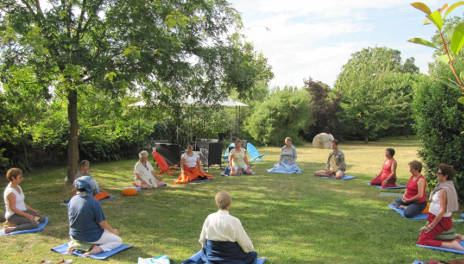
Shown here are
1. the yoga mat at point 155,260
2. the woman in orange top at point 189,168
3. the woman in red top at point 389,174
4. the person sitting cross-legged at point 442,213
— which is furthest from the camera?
Answer: the woman in orange top at point 189,168

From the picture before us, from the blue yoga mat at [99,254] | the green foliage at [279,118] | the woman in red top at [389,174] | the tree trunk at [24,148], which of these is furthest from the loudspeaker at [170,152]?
the green foliage at [279,118]

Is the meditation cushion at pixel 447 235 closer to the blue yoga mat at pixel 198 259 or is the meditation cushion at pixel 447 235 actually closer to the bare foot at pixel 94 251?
the blue yoga mat at pixel 198 259

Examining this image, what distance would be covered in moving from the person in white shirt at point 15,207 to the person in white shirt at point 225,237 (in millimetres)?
3282

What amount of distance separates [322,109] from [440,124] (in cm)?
2035

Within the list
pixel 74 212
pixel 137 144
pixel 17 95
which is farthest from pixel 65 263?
pixel 137 144

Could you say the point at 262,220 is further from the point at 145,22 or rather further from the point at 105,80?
the point at 145,22

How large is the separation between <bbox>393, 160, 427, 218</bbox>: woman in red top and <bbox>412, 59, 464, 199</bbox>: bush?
0.97 metres

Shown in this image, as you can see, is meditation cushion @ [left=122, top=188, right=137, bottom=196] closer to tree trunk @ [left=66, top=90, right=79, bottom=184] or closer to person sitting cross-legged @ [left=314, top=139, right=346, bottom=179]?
tree trunk @ [left=66, top=90, right=79, bottom=184]

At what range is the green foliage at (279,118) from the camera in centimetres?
2316

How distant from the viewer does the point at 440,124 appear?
704cm

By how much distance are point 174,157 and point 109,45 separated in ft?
17.1

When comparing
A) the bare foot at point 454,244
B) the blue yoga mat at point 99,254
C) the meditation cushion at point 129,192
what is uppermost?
the meditation cushion at point 129,192

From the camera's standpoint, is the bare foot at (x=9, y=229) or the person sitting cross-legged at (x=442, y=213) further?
the bare foot at (x=9, y=229)

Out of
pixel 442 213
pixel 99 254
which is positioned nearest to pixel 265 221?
pixel 442 213
